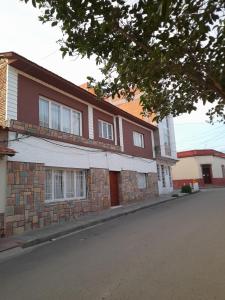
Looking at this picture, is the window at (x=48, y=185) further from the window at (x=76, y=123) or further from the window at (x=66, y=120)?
the window at (x=76, y=123)

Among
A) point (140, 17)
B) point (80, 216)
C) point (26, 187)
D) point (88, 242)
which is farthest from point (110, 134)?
point (140, 17)

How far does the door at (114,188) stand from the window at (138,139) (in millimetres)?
4528

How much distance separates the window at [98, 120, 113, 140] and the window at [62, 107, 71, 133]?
3115 mm

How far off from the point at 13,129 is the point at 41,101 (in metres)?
2.74

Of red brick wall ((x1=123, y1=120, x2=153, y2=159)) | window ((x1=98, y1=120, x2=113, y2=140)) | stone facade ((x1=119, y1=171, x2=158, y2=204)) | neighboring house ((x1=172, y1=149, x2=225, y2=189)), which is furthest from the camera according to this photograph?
neighboring house ((x1=172, y1=149, x2=225, y2=189))

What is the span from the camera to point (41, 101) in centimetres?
1322

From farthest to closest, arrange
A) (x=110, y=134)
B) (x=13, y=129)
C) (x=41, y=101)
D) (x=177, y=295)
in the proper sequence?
1. (x=110, y=134)
2. (x=41, y=101)
3. (x=13, y=129)
4. (x=177, y=295)

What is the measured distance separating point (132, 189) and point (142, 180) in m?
2.79

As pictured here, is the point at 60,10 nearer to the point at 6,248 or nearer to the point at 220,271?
the point at 220,271

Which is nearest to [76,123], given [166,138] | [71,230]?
[71,230]

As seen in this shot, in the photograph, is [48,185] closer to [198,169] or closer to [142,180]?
[142,180]

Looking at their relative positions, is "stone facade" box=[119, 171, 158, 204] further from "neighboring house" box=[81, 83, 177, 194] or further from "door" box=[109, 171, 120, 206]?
"neighboring house" box=[81, 83, 177, 194]

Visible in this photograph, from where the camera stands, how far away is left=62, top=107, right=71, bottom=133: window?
14.5 m

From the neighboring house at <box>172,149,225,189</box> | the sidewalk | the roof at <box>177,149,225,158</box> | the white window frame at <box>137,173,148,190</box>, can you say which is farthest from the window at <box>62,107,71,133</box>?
the roof at <box>177,149,225,158</box>
